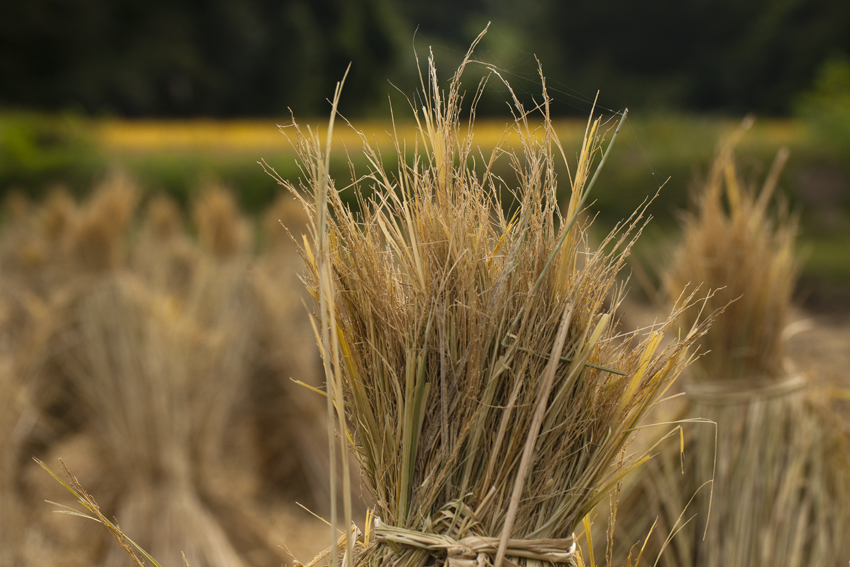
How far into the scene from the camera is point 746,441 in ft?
4.61

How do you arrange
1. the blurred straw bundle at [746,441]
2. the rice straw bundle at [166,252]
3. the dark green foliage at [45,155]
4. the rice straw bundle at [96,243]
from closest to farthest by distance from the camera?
the blurred straw bundle at [746,441] < the rice straw bundle at [96,243] < the rice straw bundle at [166,252] < the dark green foliage at [45,155]

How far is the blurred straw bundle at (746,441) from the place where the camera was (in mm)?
1334

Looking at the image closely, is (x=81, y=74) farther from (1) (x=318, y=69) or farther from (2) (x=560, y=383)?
(2) (x=560, y=383)

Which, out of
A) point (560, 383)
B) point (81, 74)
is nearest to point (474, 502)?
point (560, 383)

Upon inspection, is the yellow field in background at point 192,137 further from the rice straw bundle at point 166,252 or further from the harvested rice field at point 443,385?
the harvested rice field at point 443,385

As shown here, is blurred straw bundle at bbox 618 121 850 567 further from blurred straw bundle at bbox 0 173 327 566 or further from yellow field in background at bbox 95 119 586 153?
yellow field in background at bbox 95 119 586 153

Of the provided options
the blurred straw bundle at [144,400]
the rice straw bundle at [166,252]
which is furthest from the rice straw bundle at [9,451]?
the rice straw bundle at [166,252]

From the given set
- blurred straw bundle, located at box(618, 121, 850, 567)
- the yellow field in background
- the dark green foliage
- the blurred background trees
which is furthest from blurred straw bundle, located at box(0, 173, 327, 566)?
the blurred background trees

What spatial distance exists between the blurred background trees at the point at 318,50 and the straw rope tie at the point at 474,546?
475 inches

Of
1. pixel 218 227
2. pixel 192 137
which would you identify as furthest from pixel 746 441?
pixel 192 137

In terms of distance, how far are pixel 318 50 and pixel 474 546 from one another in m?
15.7

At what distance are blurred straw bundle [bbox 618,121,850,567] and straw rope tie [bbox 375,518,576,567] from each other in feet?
2.72

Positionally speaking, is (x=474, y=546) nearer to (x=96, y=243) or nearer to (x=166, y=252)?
(x=96, y=243)

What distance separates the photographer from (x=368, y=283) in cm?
64
